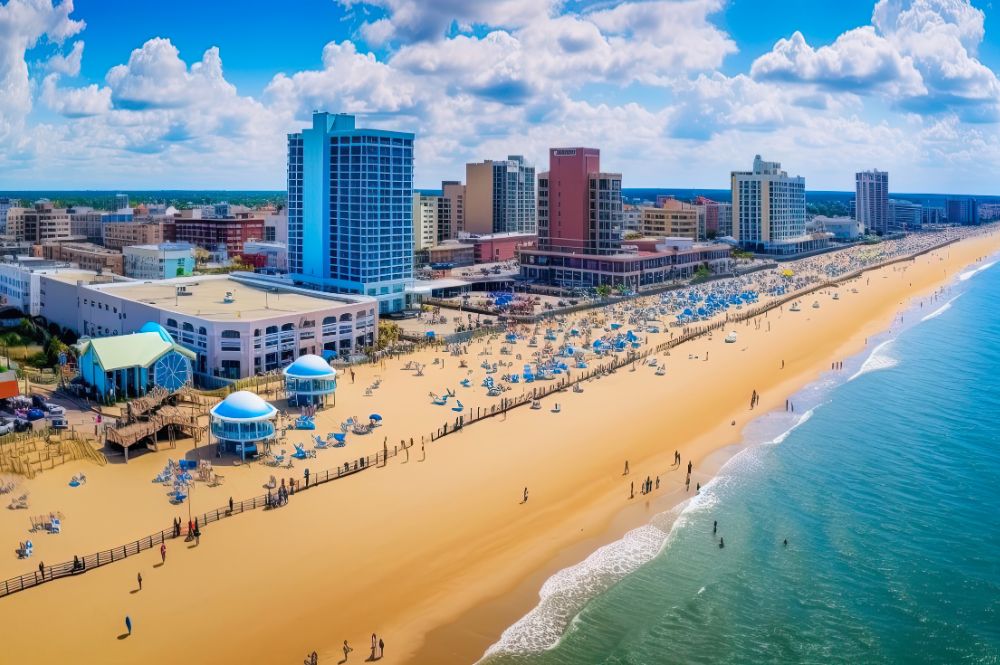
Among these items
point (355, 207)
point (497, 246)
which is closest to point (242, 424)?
point (355, 207)

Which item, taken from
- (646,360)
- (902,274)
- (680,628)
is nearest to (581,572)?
(680,628)

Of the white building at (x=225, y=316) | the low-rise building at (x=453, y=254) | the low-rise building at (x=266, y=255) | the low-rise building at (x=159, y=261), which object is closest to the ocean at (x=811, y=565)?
the white building at (x=225, y=316)

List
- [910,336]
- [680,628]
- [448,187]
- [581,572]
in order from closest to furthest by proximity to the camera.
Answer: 1. [680,628]
2. [581,572]
3. [910,336]
4. [448,187]

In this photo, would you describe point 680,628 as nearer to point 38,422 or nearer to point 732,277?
point 38,422

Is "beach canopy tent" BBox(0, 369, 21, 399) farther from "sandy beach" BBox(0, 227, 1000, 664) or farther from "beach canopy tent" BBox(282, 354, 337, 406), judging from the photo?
"beach canopy tent" BBox(282, 354, 337, 406)

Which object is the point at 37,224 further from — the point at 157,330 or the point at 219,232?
the point at 157,330

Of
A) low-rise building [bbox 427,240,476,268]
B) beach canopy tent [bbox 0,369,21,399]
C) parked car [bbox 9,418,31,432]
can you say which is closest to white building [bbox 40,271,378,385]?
beach canopy tent [bbox 0,369,21,399]
